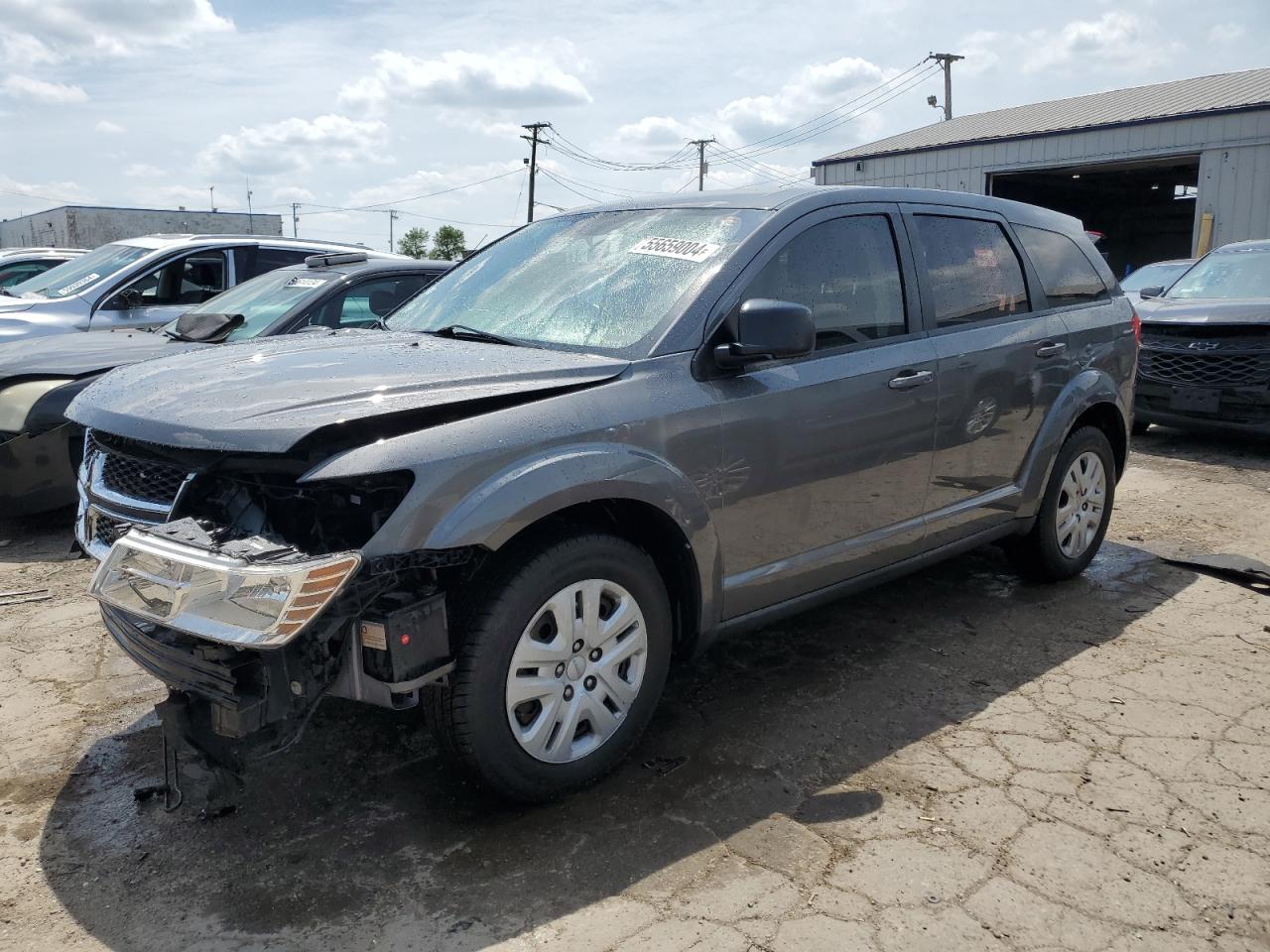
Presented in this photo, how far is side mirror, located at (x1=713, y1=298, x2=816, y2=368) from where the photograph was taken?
3.11 metres

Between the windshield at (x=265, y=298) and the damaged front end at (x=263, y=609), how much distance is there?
3290 millimetres

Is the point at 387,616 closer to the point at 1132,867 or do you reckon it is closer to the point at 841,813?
the point at 841,813

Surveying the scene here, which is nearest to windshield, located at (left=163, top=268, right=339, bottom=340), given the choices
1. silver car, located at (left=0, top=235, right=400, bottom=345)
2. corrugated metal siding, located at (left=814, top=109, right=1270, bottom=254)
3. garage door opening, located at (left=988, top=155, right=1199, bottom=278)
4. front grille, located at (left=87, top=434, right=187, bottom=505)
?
silver car, located at (left=0, top=235, right=400, bottom=345)

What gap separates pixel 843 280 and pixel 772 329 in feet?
2.61

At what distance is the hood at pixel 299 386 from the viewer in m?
2.61

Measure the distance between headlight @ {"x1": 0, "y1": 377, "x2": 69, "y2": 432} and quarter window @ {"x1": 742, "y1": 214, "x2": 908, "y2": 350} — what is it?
13.3 feet

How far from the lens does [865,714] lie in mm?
3629

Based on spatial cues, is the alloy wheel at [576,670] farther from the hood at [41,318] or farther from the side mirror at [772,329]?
the hood at [41,318]

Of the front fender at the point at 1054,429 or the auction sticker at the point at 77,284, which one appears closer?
the front fender at the point at 1054,429

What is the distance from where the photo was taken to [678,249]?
3.56 metres

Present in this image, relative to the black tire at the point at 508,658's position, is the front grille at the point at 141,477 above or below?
above

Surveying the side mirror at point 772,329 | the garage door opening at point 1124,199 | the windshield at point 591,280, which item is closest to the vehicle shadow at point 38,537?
the windshield at point 591,280

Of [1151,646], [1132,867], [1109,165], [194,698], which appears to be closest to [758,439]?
[1132,867]

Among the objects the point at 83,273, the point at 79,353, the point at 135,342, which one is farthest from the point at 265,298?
the point at 83,273
